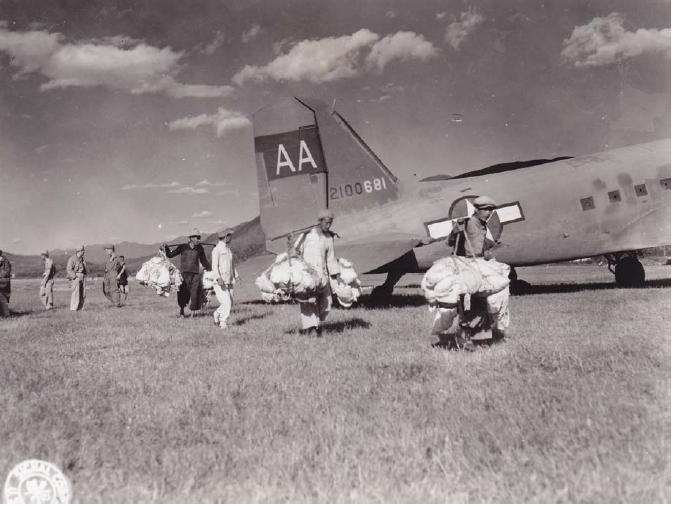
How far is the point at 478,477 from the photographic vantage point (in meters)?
3.45

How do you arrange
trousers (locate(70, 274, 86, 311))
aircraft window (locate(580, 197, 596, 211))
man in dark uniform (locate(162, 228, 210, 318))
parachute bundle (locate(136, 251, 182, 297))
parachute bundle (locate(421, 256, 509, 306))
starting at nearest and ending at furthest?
parachute bundle (locate(421, 256, 509, 306))
parachute bundle (locate(136, 251, 182, 297))
man in dark uniform (locate(162, 228, 210, 318))
aircraft window (locate(580, 197, 596, 211))
trousers (locate(70, 274, 86, 311))

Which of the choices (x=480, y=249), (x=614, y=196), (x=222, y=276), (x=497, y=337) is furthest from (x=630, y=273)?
(x=222, y=276)

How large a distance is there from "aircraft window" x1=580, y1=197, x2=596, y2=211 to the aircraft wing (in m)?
5.55

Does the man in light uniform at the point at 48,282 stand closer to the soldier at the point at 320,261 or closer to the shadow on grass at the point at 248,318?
the shadow on grass at the point at 248,318

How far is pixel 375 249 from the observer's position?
1321 cm

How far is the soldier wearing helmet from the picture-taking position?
7.43m

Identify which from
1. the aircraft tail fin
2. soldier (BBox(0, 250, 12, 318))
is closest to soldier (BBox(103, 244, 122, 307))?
soldier (BBox(0, 250, 12, 318))

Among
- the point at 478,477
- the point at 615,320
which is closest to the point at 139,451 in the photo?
the point at 478,477

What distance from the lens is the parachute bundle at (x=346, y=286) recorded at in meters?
8.89

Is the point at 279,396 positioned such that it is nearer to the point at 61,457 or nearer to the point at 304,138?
the point at 61,457

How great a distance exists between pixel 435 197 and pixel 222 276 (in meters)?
7.08

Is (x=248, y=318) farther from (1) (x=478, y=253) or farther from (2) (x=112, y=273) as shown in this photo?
(2) (x=112, y=273)

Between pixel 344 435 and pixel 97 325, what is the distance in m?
10.8

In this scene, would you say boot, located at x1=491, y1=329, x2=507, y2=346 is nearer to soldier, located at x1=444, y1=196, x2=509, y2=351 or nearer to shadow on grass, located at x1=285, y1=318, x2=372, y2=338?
soldier, located at x1=444, y1=196, x2=509, y2=351
